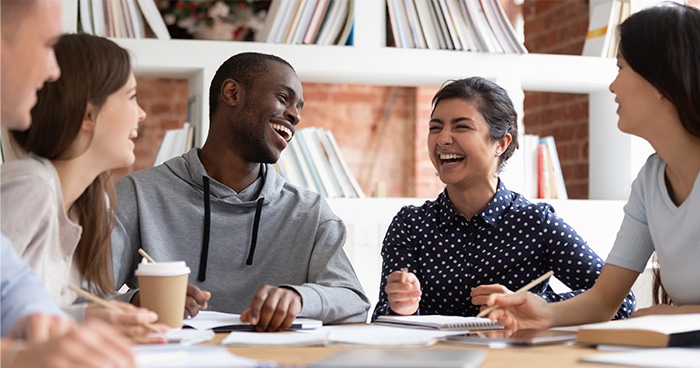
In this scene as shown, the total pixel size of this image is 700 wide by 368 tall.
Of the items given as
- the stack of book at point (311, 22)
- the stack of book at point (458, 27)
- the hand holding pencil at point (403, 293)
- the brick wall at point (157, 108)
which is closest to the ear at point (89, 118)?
the hand holding pencil at point (403, 293)

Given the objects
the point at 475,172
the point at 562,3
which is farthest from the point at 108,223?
the point at 562,3

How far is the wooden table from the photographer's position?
3.66 ft

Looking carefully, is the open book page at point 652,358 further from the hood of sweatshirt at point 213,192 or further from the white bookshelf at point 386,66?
the white bookshelf at point 386,66

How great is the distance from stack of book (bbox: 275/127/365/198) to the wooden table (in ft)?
4.95

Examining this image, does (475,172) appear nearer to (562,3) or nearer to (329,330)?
(329,330)

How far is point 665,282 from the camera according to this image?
172 cm

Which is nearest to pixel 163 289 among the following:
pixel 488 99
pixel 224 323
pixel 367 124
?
pixel 224 323

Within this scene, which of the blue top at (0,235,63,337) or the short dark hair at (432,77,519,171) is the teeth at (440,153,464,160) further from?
the blue top at (0,235,63,337)

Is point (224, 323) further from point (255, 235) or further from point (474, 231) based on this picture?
point (474, 231)

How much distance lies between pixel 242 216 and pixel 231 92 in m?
0.35

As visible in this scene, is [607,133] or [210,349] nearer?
[210,349]

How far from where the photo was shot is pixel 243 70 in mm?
2137

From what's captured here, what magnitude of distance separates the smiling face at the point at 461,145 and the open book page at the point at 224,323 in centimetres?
73

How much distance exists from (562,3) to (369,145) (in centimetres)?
223
